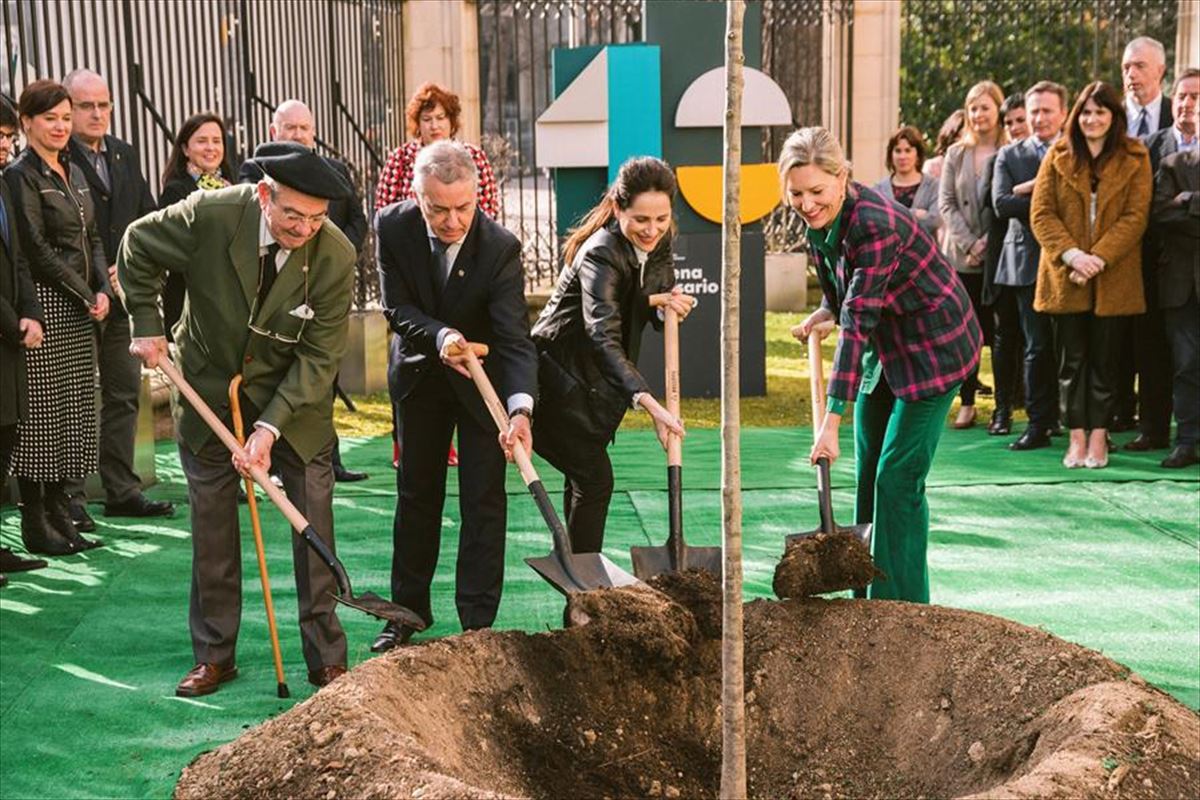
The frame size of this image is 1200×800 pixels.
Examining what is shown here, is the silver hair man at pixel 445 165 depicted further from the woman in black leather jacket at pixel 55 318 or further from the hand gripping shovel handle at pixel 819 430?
the woman in black leather jacket at pixel 55 318

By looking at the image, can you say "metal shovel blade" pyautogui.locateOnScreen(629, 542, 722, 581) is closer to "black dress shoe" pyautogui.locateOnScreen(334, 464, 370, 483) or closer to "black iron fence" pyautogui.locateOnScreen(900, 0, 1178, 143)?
"black dress shoe" pyautogui.locateOnScreen(334, 464, 370, 483)

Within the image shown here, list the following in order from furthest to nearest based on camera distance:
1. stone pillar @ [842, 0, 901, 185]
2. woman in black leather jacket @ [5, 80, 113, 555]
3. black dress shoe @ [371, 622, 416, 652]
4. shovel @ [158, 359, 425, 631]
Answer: stone pillar @ [842, 0, 901, 185], woman in black leather jacket @ [5, 80, 113, 555], black dress shoe @ [371, 622, 416, 652], shovel @ [158, 359, 425, 631]

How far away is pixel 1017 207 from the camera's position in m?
7.80

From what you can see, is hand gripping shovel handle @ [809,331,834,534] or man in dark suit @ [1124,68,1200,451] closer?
hand gripping shovel handle @ [809,331,834,534]

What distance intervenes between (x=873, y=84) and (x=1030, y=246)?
588 cm

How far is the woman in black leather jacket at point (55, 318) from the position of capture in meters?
5.96

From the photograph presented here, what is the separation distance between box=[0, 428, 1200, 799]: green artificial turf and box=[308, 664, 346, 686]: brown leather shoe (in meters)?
0.03

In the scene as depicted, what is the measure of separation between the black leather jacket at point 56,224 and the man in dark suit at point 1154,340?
4864 millimetres

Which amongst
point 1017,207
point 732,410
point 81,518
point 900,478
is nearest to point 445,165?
point 900,478

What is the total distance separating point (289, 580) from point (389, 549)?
555mm

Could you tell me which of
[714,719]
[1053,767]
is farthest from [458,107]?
[1053,767]

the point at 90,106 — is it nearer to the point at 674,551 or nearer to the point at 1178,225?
the point at 674,551

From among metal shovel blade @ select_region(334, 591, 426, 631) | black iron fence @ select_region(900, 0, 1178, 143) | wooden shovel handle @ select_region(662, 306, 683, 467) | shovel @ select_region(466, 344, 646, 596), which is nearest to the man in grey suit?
wooden shovel handle @ select_region(662, 306, 683, 467)

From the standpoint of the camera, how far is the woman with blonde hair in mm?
8297
